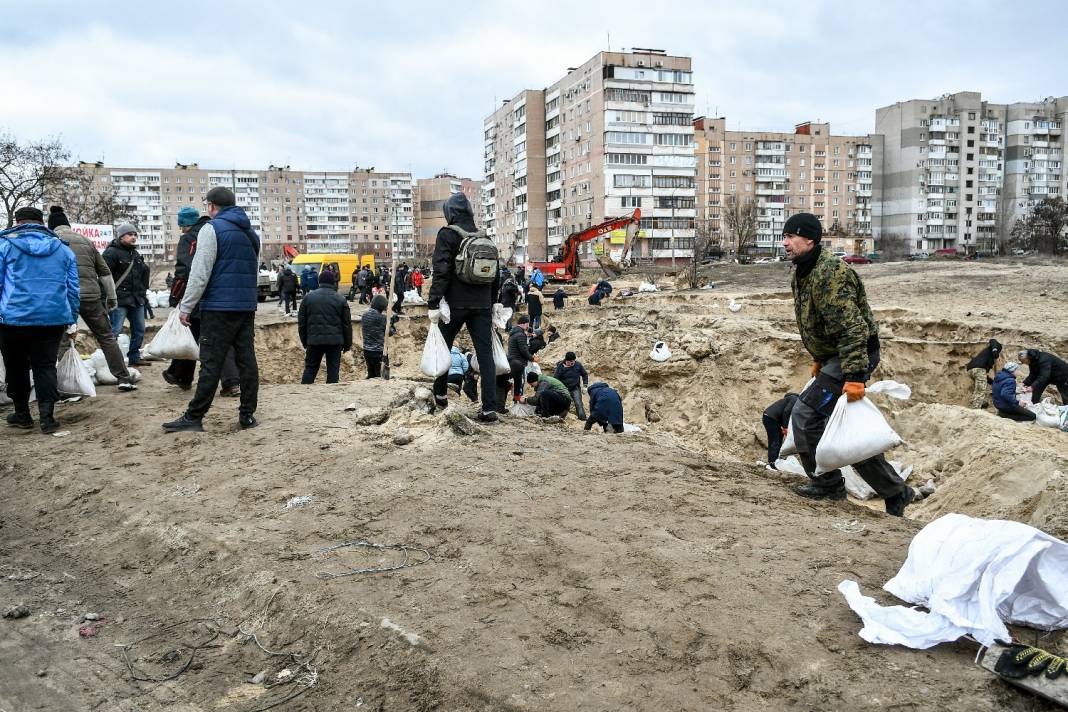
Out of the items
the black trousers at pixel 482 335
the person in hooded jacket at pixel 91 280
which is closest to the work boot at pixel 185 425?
the black trousers at pixel 482 335

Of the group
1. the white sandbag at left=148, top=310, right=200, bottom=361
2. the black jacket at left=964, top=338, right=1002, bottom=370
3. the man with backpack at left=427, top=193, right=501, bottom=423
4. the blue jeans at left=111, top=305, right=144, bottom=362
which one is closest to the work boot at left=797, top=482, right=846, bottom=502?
the man with backpack at left=427, top=193, right=501, bottom=423

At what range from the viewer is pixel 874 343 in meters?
4.85

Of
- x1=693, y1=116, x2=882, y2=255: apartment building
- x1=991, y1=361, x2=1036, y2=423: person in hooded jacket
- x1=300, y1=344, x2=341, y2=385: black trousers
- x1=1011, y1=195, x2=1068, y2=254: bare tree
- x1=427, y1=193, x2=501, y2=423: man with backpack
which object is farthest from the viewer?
x1=693, y1=116, x2=882, y2=255: apartment building

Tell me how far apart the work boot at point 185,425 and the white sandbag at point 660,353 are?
42.9 ft

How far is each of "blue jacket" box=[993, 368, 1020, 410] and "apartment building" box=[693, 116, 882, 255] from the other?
85219mm

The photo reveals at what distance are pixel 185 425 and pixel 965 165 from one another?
114283 mm

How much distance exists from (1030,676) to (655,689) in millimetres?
1155

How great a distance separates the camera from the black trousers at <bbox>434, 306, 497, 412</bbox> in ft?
20.8

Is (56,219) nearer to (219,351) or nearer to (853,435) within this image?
(219,351)

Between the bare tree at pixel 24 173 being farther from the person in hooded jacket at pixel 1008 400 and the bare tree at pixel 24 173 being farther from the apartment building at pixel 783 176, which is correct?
the apartment building at pixel 783 176

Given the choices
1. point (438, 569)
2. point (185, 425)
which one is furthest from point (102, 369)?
point (438, 569)

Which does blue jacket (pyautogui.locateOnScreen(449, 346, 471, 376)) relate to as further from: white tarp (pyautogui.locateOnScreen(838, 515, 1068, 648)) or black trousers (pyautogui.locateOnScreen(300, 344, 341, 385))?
white tarp (pyautogui.locateOnScreen(838, 515, 1068, 648))

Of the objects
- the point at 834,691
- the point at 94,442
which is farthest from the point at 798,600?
the point at 94,442

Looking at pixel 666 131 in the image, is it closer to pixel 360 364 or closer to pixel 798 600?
pixel 360 364
